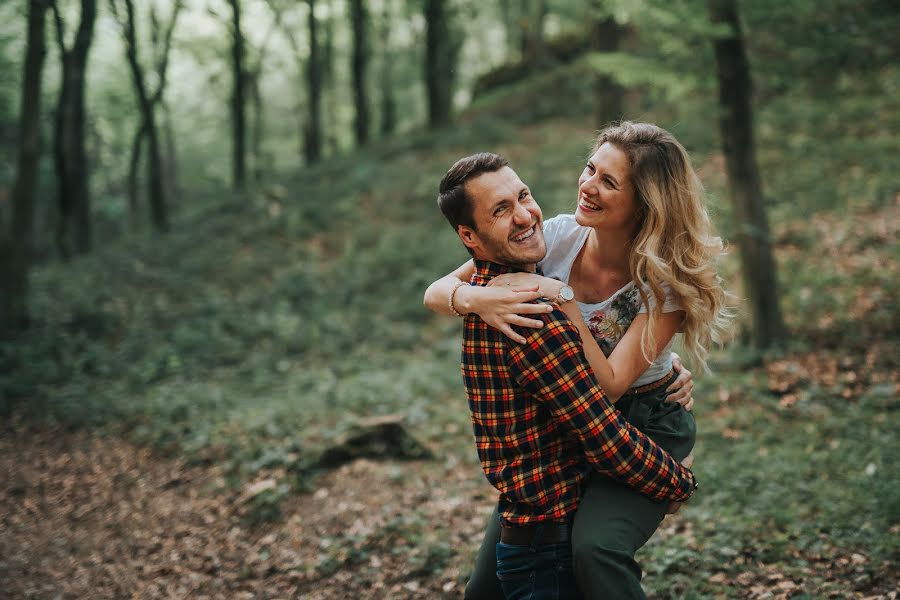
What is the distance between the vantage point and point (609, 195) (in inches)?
109

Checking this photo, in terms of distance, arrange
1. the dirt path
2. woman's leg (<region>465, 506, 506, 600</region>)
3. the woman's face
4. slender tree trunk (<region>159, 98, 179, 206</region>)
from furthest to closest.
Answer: slender tree trunk (<region>159, 98, 179, 206</region>)
the dirt path
woman's leg (<region>465, 506, 506, 600</region>)
the woman's face

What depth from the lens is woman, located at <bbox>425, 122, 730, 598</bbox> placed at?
97.5 inches

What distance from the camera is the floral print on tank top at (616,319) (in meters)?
2.82

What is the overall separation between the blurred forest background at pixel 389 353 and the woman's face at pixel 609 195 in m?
1.81

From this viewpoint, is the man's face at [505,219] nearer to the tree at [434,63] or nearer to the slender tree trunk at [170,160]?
the tree at [434,63]

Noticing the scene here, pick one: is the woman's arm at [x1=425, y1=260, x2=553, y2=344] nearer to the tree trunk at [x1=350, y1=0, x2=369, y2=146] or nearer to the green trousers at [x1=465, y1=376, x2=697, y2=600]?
the green trousers at [x1=465, y1=376, x2=697, y2=600]

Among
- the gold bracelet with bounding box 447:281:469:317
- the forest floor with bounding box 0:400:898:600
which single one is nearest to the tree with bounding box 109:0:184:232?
the forest floor with bounding box 0:400:898:600

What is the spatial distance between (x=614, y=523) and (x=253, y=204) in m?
17.2

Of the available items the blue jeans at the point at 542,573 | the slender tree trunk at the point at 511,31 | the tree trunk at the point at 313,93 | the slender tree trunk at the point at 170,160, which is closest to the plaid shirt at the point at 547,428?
the blue jeans at the point at 542,573

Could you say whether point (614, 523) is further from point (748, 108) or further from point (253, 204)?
point (253, 204)

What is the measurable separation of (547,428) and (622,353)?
15.7 inches

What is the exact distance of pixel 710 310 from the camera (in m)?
2.79

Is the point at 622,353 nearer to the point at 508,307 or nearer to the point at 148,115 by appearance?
the point at 508,307

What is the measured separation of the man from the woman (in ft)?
0.27
